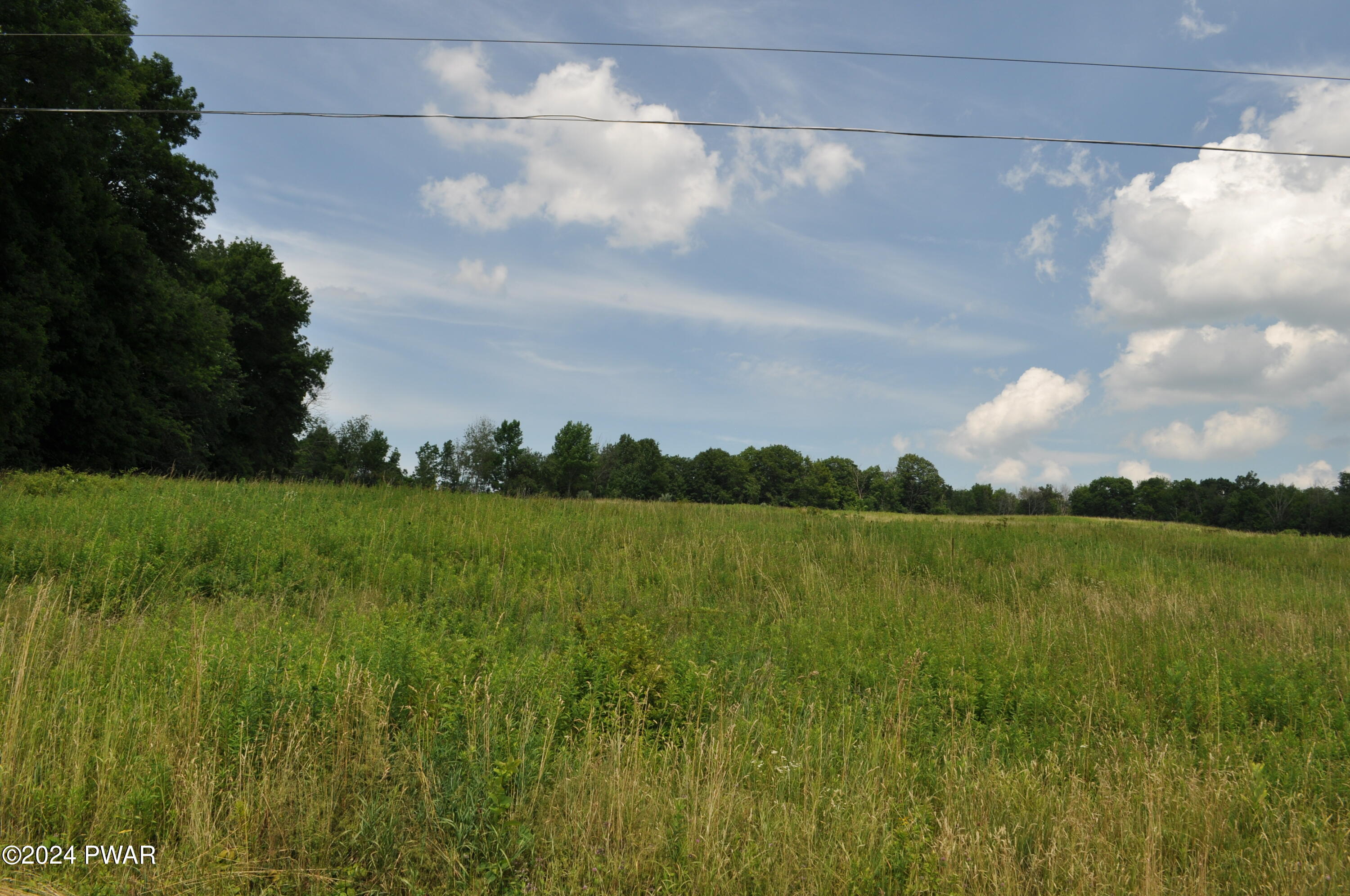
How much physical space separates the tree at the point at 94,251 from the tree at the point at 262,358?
30.5 ft

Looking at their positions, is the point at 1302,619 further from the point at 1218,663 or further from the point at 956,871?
the point at 956,871

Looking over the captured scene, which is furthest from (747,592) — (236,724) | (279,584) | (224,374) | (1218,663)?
(224,374)

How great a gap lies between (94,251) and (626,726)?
26830 millimetres

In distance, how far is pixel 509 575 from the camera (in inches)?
378

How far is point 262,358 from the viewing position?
131 feet

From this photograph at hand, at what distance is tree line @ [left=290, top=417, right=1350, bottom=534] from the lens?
8062 cm

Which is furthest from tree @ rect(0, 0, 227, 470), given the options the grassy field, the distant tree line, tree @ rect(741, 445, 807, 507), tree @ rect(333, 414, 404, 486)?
the distant tree line

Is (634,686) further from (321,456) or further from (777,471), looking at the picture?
(777,471)

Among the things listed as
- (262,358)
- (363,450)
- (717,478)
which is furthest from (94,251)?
(717,478)

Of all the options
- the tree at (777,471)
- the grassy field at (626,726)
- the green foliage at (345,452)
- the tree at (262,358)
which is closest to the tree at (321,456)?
the green foliage at (345,452)

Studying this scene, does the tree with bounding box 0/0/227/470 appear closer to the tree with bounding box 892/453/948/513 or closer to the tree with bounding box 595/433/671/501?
the tree with bounding box 595/433/671/501

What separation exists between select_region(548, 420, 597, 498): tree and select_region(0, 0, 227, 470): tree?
49343mm

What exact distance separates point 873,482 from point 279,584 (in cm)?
11792

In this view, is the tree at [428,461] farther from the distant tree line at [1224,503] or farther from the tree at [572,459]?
the distant tree line at [1224,503]
